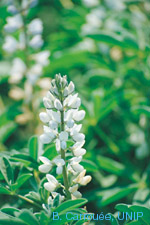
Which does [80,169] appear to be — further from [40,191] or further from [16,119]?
[16,119]

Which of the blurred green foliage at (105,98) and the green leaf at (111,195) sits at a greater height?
the blurred green foliage at (105,98)

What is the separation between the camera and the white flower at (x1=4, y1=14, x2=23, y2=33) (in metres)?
2.73

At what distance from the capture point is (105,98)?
2760 millimetres

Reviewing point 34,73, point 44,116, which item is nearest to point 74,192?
point 44,116

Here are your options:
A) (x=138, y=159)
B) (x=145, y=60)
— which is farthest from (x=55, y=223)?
(x=145, y=60)

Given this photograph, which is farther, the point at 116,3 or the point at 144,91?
the point at 116,3

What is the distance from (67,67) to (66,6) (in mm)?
994

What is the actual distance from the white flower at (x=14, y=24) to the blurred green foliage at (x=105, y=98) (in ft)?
1.48

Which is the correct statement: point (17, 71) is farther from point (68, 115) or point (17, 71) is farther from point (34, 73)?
point (68, 115)

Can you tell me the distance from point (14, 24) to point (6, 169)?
4.84ft

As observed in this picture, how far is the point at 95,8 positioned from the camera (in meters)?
3.54

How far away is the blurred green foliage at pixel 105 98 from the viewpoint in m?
2.37

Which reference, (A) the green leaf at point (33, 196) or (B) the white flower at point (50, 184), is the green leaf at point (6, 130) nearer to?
(A) the green leaf at point (33, 196)

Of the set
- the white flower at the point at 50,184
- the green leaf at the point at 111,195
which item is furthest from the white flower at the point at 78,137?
the green leaf at the point at 111,195
